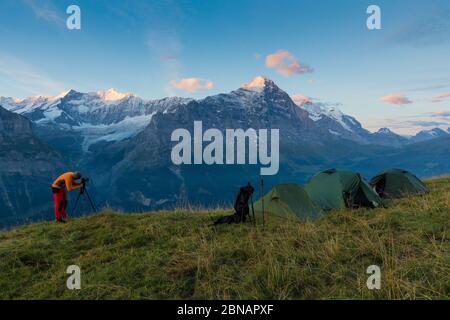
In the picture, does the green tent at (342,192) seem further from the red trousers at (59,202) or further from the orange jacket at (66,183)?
the red trousers at (59,202)

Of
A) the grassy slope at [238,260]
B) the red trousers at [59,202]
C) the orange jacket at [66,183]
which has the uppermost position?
the orange jacket at [66,183]

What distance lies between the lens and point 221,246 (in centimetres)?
1104

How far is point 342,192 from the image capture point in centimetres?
1886

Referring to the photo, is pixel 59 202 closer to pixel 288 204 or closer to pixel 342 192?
pixel 288 204

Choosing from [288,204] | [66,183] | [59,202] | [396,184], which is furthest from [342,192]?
[59,202]

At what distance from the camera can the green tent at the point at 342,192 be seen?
18328 mm

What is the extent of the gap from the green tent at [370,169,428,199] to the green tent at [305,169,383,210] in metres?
4.06

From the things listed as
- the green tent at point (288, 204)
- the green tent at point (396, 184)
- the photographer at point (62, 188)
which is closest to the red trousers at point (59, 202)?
the photographer at point (62, 188)

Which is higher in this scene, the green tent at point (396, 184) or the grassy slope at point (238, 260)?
the green tent at point (396, 184)

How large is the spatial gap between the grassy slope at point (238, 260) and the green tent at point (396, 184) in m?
7.88

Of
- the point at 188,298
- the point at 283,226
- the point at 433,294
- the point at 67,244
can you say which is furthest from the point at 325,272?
the point at 67,244

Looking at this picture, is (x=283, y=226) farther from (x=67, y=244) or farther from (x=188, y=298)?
(x=67, y=244)

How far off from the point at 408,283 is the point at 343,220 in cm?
792

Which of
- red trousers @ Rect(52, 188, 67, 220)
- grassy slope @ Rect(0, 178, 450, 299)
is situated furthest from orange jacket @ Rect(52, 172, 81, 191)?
grassy slope @ Rect(0, 178, 450, 299)
